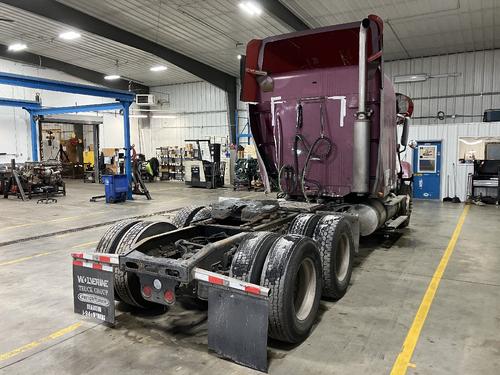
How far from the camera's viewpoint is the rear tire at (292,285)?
3244 mm

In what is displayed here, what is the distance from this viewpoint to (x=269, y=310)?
3225mm

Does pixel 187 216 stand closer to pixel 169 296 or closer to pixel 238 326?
pixel 169 296

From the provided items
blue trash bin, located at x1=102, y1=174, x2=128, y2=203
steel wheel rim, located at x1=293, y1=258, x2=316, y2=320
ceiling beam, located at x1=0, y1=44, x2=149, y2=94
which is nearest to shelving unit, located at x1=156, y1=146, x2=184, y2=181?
ceiling beam, located at x1=0, y1=44, x2=149, y2=94

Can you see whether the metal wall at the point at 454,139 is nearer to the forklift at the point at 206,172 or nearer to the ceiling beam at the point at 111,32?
the forklift at the point at 206,172

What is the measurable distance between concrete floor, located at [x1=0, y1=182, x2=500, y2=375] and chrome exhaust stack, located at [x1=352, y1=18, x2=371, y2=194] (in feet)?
4.40

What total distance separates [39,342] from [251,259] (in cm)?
212

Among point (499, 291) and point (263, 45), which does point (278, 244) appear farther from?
point (263, 45)

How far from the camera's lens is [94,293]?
367 cm

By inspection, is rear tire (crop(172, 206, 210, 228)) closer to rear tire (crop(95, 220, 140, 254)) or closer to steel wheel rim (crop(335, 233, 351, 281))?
rear tire (crop(95, 220, 140, 254))

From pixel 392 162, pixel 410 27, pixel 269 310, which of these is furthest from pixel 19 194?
pixel 410 27

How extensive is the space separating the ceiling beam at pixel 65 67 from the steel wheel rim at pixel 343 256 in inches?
777

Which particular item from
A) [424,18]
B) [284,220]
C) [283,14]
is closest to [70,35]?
[283,14]

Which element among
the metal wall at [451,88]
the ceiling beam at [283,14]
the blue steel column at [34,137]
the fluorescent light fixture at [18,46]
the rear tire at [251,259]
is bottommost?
the rear tire at [251,259]

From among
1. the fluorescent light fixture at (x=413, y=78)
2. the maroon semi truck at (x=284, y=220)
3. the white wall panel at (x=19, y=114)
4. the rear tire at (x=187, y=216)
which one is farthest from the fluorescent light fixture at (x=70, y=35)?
the fluorescent light fixture at (x=413, y=78)
